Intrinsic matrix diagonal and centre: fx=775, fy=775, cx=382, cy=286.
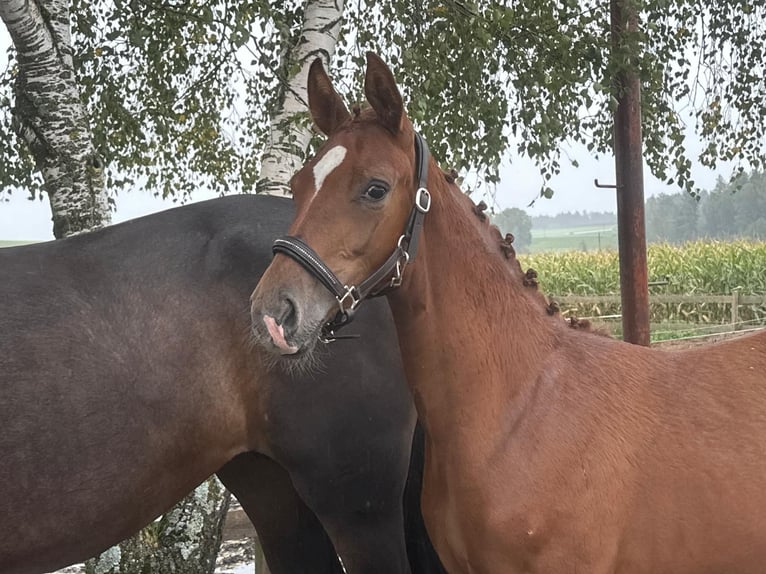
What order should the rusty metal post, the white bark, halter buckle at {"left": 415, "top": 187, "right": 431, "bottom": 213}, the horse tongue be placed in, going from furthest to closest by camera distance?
the rusty metal post, the white bark, halter buckle at {"left": 415, "top": 187, "right": 431, "bottom": 213}, the horse tongue

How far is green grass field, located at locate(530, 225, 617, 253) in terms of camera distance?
20.5 meters

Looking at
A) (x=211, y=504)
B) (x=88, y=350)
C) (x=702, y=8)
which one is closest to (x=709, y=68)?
(x=702, y=8)

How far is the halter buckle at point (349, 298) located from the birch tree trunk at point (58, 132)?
2.21 meters

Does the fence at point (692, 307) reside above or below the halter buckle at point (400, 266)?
below

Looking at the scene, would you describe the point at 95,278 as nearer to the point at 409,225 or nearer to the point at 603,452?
the point at 409,225

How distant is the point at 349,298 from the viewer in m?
2.01

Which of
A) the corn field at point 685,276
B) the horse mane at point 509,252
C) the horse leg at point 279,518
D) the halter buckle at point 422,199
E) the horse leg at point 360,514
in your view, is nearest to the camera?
the halter buckle at point 422,199

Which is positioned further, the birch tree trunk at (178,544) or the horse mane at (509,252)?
the birch tree trunk at (178,544)

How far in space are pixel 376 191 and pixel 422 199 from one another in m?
0.17

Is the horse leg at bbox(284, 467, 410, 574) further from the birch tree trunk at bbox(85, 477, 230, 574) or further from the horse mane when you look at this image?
the birch tree trunk at bbox(85, 477, 230, 574)

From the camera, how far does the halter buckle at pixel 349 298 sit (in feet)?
6.55

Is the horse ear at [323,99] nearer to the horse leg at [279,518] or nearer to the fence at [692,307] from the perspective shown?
the horse leg at [279,518]

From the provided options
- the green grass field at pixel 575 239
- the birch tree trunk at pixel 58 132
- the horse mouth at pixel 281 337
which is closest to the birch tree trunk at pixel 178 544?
the birch tree trunk at pixel 58 132

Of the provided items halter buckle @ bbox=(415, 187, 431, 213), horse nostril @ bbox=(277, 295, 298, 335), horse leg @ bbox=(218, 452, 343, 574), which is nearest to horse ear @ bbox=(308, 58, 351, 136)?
halter buckle @ bbox=(415, 187, 431, 213)
